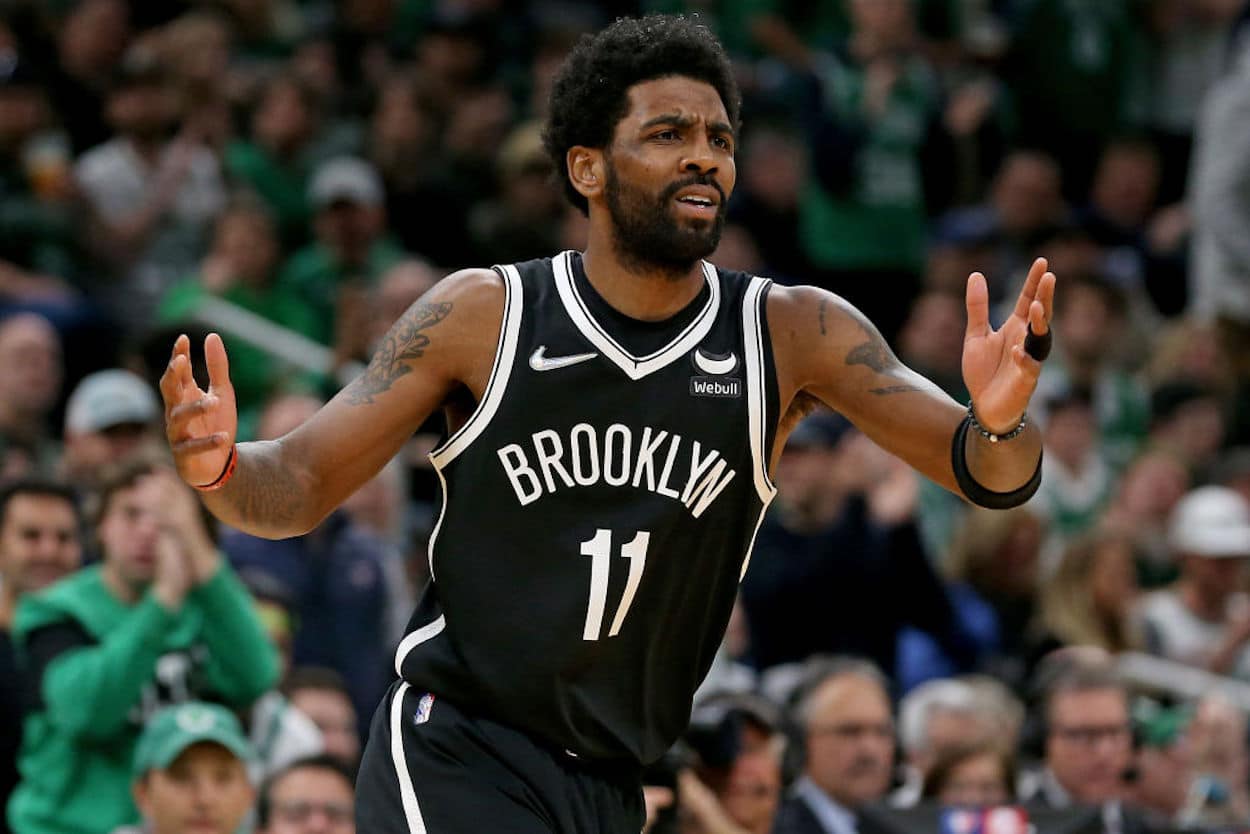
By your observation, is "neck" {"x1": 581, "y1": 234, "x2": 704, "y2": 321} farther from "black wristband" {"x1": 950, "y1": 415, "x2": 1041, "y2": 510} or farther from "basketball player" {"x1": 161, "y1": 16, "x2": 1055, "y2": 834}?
"black wristband" {"x1": 950, "y1": 415, "x2": 1041, "y2": 510}

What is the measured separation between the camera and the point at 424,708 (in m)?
4.63

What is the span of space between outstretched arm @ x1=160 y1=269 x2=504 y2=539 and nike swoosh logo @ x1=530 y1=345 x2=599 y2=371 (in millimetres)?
91

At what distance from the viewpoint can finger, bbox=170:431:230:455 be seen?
14.7 feet

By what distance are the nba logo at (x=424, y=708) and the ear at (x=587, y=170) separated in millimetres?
1108

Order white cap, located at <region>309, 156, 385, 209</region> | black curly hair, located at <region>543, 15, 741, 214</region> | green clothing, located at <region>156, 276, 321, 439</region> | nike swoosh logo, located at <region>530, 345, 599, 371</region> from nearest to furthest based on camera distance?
nike swoosh logo, located at <region>530, 345, 599, 371</region> < black curly hair, located at <region>543, 15, 741, 214</region> < green clothing, located at <region>156, 276, 321, 439</region> < white cap, located at <region>309, 156, 385, 209</region>

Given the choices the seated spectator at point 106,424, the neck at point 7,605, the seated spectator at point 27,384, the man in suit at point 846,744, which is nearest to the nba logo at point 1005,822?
the man in suit at point 846,744

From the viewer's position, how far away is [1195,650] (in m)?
9.66

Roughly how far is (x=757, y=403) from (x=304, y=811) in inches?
109

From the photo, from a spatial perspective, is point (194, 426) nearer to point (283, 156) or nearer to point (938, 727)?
point (938, 727)

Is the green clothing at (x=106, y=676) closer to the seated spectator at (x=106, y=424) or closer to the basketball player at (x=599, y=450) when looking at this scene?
the seated spectator at (x=106, y=424)

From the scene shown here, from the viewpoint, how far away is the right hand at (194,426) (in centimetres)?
448

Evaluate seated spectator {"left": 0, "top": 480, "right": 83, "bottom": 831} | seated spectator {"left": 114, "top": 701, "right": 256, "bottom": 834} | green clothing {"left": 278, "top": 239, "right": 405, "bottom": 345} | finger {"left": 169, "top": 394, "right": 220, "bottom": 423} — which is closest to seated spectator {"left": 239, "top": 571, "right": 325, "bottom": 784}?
seated spectator {"left": 114, "top": 701, "right": 256, "bottom": 834}

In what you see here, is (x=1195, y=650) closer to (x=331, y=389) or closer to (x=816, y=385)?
(x=331, y=389)

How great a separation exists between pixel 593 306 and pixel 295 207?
7.75m
